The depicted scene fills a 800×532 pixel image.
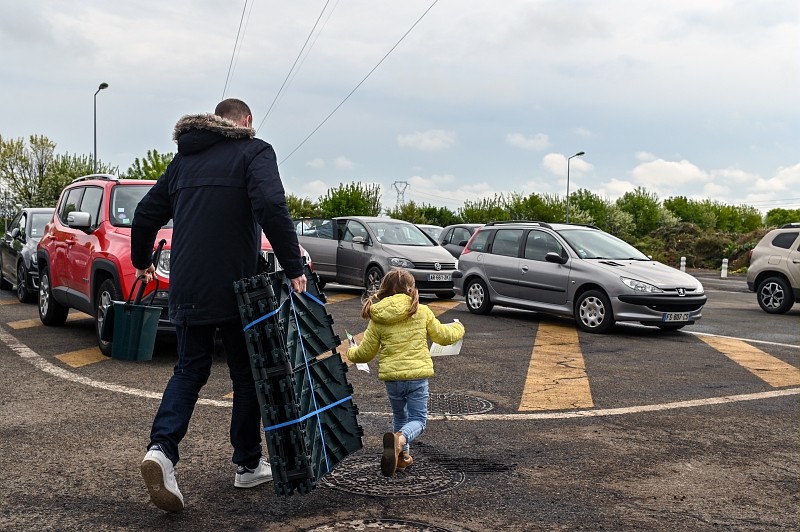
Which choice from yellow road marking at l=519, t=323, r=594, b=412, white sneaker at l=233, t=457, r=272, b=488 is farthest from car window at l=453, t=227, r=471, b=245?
white sneaker at l=233, t=457, r=272, b=488

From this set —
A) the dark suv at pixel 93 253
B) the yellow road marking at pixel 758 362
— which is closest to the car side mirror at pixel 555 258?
the yellow road marking at pixel 758 362

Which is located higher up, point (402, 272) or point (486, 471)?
point (402, 272)

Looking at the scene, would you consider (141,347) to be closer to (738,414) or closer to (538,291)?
(738,414)

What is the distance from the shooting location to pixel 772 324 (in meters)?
14.3

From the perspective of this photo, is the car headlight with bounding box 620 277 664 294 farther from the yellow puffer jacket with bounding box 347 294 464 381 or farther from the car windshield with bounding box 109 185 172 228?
the yellow puffer jacket with bounding box 347 294 464 381

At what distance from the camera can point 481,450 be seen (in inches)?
211

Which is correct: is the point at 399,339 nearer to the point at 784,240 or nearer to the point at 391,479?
the point at 391,479

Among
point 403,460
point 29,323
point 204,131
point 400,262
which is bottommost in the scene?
point 29,323

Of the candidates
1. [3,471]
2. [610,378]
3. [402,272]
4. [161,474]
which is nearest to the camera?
[161,474]

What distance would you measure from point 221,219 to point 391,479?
5.43 feet

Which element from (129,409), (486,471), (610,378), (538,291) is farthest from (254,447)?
(538,291)

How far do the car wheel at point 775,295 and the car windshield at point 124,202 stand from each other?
1157cm

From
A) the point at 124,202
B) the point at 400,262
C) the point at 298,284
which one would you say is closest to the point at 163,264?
the point at 124,202

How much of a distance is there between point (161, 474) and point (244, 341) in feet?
2.47
